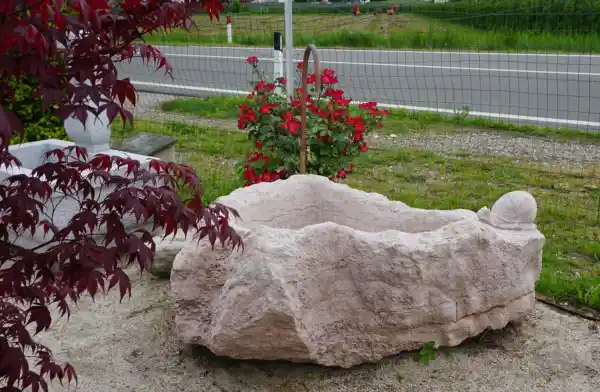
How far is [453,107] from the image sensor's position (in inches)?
357

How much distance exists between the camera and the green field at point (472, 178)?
4613 millimetres

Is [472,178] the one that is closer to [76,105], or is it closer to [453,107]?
[453,107]

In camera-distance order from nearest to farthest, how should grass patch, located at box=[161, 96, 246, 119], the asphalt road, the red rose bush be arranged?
1. the red rose bush
2. the asphalt road
3. grass patch, located at box=[161, 96, 246, 119]

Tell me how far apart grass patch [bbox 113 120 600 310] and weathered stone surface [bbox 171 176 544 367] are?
0.84 m

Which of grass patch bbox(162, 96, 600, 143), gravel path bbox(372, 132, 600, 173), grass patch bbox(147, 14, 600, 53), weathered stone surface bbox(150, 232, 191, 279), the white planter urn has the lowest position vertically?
weathered stone surface bbox(150, 232, 191, 279)

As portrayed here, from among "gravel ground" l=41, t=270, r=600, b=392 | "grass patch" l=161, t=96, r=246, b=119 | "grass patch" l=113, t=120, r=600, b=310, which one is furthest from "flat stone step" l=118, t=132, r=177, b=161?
"grass patch" l=161, t=96, r=246, b=119

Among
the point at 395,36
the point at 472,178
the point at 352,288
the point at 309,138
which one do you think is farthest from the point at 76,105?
the point at 395,36

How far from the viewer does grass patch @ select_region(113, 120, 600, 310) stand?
4.49 meters

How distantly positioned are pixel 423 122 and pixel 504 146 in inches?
50.5

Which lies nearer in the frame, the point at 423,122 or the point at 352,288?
the point at 352,288

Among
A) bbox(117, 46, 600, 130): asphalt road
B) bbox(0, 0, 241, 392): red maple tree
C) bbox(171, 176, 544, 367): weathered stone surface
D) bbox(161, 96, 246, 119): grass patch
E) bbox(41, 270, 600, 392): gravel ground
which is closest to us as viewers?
bbox(0, 0, 241, 392): red maple tree

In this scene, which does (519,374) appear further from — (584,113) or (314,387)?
(584,113)

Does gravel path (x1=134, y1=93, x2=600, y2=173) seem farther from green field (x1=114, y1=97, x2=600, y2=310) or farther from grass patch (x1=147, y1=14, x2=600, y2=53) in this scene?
grass patch (x1=147, y1=14, x2=600, y2=53)

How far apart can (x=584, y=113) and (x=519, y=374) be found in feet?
19.7
